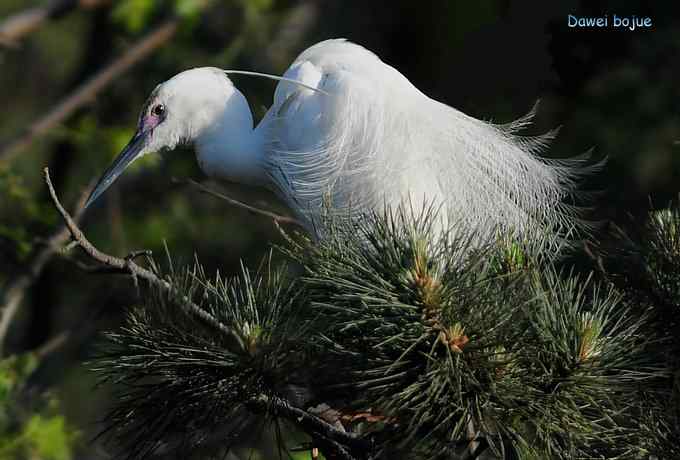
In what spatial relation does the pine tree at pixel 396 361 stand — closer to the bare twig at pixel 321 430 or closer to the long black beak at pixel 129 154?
the bare twig at pixel 321 430

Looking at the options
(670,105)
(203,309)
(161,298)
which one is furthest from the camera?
(670,105)

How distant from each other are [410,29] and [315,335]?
12.0 feet

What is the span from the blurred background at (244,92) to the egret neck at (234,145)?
151 mm

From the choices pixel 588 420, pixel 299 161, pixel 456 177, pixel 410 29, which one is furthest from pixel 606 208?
pixel 410 29

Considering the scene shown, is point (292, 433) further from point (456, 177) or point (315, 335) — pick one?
point (456, 177)

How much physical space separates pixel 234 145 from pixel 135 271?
4.05 feet

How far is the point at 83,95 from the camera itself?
3717 millimetres

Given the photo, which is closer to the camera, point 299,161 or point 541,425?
point 541,425

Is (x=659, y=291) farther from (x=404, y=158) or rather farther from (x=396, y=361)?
(x=404, y=158)

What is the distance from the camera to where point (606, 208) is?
9.30 feet

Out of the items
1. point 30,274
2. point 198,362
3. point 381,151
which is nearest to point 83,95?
point 30,274

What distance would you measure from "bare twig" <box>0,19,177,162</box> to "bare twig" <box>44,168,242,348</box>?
2.26 meters

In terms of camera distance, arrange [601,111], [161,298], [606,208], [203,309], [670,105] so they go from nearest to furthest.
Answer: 1. [161,298]
2. [203,309]
3. [606,208]
4. [670,105]
5. [601,111]

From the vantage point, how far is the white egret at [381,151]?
7.54ft
